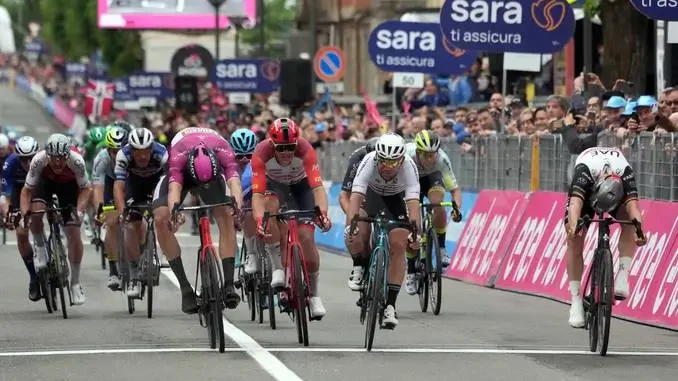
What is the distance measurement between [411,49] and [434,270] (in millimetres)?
9463

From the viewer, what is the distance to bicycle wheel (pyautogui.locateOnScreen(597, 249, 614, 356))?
1404cm

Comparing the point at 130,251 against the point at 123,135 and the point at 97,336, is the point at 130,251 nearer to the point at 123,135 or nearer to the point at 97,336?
the point at 123,135

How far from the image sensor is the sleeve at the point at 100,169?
64.0ft

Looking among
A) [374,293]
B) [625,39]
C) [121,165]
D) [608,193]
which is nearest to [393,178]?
[374,293]

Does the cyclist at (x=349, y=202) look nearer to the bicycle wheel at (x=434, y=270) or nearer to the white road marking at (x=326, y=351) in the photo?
the white road marking at (x=326, y=351)

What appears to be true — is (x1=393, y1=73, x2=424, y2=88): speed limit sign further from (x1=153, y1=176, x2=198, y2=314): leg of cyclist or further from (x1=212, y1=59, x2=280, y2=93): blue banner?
(x1=212, y1=59, x2=280, y2=93): blue banner

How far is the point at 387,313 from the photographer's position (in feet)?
48.9

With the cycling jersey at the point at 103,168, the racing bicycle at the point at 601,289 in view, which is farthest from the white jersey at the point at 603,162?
the cycling jersey at the point at 103,168

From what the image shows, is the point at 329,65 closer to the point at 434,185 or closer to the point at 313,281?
the point at 434,185

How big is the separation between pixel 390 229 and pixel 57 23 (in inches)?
3862

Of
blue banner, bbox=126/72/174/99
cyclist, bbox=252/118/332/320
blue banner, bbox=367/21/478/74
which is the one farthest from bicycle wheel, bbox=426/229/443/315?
blue banner, bbox=126/72/174/99

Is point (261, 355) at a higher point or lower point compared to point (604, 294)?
lower

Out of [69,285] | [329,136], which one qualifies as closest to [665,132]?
[69,285]

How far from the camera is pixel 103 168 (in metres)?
19.6
